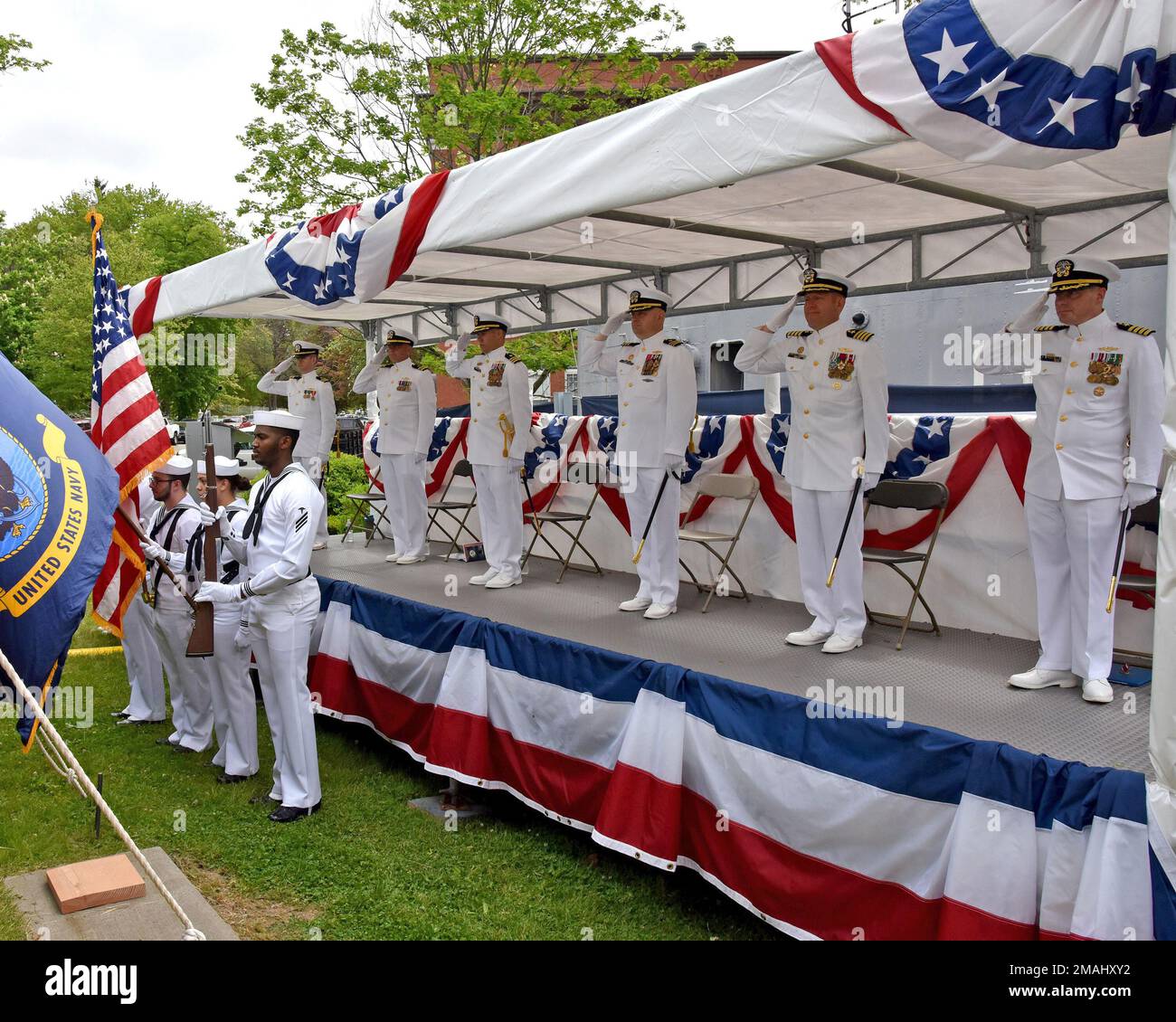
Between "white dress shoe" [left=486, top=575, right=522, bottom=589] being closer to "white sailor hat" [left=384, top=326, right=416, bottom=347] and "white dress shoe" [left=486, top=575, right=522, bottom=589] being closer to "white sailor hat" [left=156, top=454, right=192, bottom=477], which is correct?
"white sailor hat" [left=156, top=454, right=192, bottom=477]

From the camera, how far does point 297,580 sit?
4.63 meters

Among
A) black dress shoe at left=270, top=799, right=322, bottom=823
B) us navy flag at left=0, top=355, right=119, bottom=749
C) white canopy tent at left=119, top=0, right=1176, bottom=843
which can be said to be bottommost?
black dress shoe at left=270, top=799, right=322, bottom=823

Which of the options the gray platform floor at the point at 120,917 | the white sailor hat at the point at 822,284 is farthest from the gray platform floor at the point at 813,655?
the gray platform floor at the point at 120,917

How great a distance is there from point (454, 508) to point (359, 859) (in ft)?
13.5

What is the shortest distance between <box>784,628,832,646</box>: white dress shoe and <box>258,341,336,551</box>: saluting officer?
4.80 m

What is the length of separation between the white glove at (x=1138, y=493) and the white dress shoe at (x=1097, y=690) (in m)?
0.65

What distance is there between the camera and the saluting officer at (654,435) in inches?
219

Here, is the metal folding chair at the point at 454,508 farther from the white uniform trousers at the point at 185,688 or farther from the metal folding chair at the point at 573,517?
the white uniform trousers at the point at 185,688

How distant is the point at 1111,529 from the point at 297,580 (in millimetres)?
3360

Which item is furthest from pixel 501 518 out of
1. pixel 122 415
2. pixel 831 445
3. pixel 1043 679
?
pixel 1043 679

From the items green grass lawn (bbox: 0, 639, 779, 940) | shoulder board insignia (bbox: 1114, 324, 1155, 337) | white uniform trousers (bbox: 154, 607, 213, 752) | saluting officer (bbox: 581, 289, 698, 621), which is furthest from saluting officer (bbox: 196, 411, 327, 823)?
shoulder board insignia (bbox: 1114, 324, 1155, 337)

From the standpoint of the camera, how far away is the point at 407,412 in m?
7.64

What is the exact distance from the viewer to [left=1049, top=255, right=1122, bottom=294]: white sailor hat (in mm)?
3771

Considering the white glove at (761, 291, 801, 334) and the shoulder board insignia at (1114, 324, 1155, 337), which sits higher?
the white glove at (761, 291, 801, 334)
